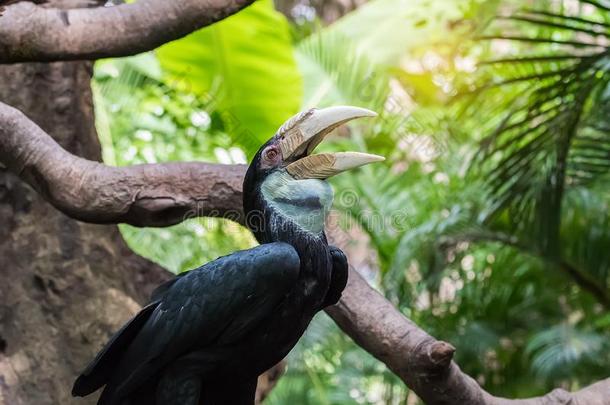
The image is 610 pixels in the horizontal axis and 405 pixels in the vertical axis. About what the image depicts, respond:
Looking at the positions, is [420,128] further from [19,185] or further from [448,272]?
[19,185]

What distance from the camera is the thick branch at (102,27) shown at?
2033mm

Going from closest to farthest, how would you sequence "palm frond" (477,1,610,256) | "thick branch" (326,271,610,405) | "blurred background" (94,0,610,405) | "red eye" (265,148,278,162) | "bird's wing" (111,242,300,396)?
"bird's wing" (111,242,300,396) < "red eye" (265,148,278,162) < "thick branch" (326,271,610,405) < "palm frond" (477,1,610,256) < "blurred background" (94,0,610,405)

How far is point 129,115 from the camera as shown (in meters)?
4.53

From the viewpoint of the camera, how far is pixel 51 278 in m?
2.42

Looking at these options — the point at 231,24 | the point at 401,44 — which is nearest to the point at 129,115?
the point at 231,24

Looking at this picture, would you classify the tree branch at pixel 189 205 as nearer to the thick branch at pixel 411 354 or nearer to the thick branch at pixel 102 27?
the thick branch at pixel 411 354

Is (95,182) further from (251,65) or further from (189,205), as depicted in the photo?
(251,65)

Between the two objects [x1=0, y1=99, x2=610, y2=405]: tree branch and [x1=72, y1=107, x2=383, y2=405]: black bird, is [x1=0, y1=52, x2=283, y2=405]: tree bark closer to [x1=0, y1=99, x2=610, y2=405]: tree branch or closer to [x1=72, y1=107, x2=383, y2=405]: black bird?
[x1=0, y1=99, x2=610, y2=405]: tree branch

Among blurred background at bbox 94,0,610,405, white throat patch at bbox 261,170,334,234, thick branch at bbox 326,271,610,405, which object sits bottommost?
blurred background at bbox 94,0,610,405

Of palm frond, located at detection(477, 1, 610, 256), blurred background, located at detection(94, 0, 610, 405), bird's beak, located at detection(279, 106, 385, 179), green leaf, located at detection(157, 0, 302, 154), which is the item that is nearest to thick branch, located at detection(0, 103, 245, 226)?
bird's beak, located at detection(279, 106, 385, 179)

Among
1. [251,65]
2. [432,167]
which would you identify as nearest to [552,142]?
[432,167]

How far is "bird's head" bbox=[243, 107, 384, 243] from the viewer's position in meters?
1.74

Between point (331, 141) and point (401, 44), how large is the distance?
84 centimetres

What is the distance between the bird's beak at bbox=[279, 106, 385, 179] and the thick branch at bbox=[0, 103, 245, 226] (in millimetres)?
428
